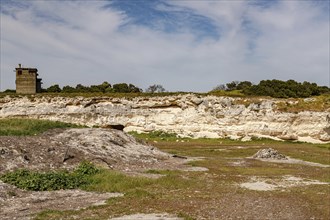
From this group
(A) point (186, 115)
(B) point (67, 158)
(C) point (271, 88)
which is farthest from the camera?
(C) point (271, 88)

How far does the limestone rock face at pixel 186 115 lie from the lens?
7431cm

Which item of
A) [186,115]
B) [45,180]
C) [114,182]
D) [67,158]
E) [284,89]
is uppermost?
[284,89]

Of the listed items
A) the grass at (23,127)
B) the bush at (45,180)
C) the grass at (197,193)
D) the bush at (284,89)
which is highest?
the bush at (284,89)

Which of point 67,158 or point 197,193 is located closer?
point 197,193

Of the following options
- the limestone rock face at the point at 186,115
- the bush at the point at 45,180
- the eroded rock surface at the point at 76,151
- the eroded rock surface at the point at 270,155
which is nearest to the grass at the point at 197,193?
the bush at the point at 45,180

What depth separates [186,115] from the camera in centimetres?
7962

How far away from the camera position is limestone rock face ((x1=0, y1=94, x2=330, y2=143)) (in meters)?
74.3

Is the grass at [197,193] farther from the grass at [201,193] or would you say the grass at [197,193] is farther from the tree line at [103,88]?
the tree line at [103,88]

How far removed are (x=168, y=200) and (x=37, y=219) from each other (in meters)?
6.90

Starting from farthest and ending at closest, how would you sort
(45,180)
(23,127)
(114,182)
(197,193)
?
(23,127) → (114,182) → (45,180) → (197,193)

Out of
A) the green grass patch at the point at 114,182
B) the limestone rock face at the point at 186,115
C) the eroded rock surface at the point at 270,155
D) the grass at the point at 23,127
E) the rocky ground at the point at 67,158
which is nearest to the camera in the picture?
the rocky ground at the point at 67,158

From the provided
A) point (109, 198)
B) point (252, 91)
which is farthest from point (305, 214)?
point (252, 91)

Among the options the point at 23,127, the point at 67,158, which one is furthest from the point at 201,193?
the point at 23,127

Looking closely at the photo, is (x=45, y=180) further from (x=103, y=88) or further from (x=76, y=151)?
(x=103, y=88)
